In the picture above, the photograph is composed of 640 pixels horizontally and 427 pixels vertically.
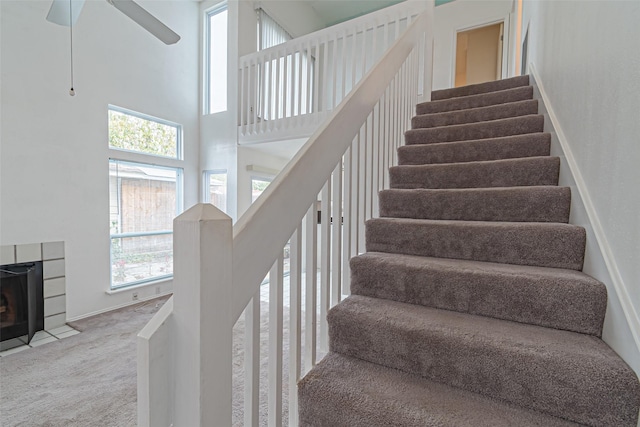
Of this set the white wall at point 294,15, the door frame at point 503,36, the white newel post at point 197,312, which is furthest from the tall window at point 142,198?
the door frame at point 503,36

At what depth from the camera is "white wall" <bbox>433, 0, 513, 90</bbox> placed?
4551 millimetres

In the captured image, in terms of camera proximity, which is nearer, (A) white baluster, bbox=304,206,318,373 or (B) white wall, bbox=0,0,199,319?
(A) white baluster, bbox=304,206,318,373

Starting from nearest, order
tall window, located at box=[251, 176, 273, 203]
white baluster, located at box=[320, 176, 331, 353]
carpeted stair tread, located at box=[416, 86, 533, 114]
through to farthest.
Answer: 1. white baluster, located at box=[320, 176, 331, 353]
2. carpeted stair tread, located at box=[416, 86, 533, 114]
3. tall window, located at box=[251, 176, 273, 203]

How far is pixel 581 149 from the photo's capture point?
1.24 meters

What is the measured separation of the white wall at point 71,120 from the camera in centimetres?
280

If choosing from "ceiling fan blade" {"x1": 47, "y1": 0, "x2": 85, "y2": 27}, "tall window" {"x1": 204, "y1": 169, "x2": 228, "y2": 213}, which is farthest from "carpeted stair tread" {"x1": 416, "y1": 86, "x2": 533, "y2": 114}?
"tall window" {"x1": 204, "y1": 169, "x2": 228, "y2": 213}

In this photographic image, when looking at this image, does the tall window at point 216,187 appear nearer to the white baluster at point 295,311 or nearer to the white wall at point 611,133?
the white baluster at point 295,311

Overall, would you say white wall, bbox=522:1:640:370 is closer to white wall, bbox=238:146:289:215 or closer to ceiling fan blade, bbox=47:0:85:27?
ceiling fan blade, bbox=47:0:85:27

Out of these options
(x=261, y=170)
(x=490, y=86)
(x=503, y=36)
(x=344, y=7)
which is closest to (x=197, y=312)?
(x=490, y=86)

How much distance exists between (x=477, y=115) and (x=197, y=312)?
8.11 feet

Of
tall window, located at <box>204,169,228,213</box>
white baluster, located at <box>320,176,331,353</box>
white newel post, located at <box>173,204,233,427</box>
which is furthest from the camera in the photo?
tall window, located at <box>204,169,228,213</box>

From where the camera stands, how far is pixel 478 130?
2088 mm

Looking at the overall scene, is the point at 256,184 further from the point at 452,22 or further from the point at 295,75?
the point at 452,22

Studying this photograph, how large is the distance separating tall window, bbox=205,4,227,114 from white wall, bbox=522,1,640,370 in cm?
437
